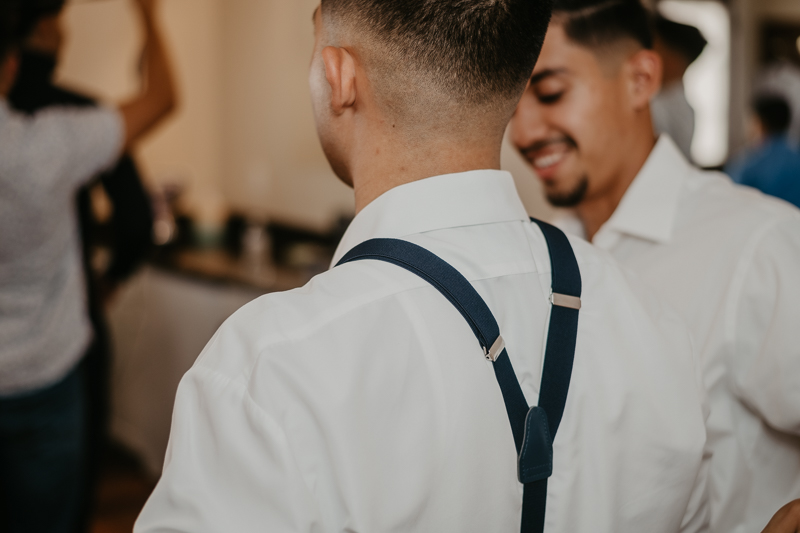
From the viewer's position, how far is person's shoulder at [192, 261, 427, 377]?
58cm

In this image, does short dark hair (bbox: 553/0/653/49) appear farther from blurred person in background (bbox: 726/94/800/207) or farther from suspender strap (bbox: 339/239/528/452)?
blurred person in background (bbox: 726/94/800/207)

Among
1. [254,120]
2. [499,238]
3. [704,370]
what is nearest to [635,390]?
[499,238]

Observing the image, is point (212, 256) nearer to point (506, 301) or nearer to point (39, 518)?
point (39, 518)

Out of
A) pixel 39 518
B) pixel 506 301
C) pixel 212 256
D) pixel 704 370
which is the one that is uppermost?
pixel 506 301

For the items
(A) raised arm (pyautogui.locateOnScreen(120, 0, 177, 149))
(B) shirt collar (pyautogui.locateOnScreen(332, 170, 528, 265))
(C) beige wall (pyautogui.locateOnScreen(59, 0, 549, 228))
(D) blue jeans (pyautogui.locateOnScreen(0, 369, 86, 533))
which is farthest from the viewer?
(C) beige wall (pyautogui.locateOnScreen(59, 0, 549, 228))

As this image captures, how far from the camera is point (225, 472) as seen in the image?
1.90ft

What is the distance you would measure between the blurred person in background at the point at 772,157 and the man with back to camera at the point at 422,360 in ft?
10.0

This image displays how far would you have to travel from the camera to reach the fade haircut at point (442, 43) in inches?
25.8

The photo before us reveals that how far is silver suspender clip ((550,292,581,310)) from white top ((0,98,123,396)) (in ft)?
4.11

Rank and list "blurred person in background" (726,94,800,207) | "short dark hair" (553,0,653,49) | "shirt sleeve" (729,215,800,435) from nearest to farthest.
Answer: "shirt sleeve" (729,215,800,435)
"short dark hair" (553,0,653,49)
"blurred person in background" (726,94,800,207)

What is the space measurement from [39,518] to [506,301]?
156 centimetres

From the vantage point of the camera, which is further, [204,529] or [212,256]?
[212,256]

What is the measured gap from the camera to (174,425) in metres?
0.60

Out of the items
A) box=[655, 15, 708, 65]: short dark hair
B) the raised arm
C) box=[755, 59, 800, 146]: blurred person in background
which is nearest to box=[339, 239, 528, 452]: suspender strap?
the raised arm
